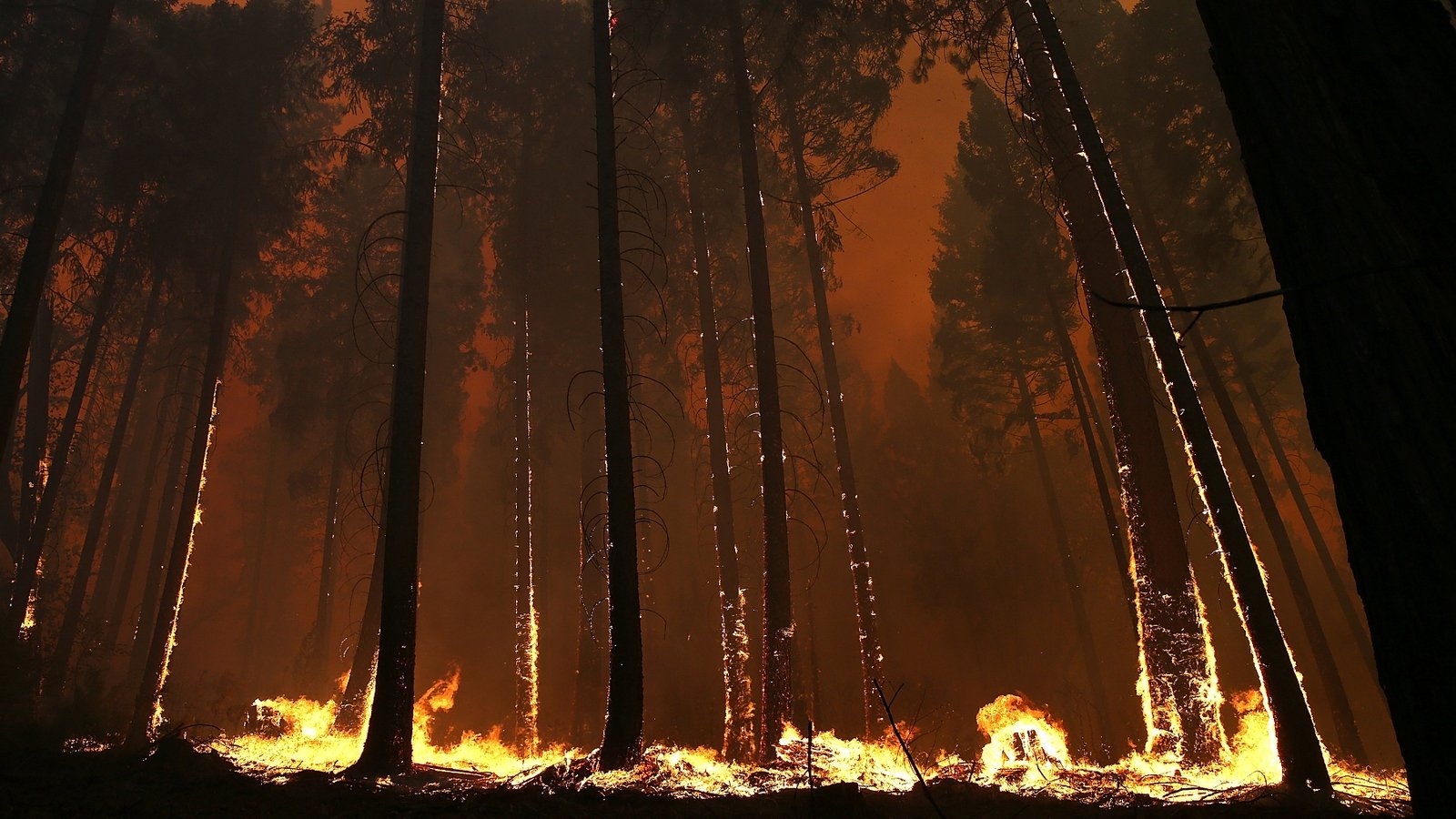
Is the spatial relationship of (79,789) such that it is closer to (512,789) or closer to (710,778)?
(512,789)

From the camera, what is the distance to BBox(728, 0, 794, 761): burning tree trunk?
9188mm

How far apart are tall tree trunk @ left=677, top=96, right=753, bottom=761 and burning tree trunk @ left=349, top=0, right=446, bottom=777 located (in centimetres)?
460

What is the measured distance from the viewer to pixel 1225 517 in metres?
6.54

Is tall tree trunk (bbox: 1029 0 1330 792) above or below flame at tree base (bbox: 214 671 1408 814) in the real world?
above

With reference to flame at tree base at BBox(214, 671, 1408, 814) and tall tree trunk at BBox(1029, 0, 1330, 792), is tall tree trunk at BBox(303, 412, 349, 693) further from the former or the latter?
tall tree trunk at BBox(1029, 0, 1330, 792)

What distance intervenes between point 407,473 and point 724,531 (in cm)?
628

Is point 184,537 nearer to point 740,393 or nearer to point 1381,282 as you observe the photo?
point 740,393

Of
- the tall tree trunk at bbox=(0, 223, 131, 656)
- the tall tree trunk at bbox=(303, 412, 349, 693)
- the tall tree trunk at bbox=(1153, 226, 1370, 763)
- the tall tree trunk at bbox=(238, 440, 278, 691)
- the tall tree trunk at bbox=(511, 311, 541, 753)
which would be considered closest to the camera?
the tall tree trunk at bbox=(1153, 226, 1370, 763)

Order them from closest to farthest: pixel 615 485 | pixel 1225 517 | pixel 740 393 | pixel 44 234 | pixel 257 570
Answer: pixel 1225 517, pixel 615 485, pixel 44 234, pixel 740 393, pixel 257 570

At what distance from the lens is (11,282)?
48.3 feet

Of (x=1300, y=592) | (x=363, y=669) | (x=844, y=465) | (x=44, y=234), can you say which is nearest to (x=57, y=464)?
(x=44, y=234)

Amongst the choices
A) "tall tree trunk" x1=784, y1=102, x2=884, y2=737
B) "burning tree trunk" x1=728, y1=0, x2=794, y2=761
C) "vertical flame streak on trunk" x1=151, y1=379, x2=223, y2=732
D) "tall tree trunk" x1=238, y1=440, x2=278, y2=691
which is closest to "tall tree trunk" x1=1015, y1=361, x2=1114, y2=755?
"tall tree trunk" x1=784, y1=102, x2=884, y2=737

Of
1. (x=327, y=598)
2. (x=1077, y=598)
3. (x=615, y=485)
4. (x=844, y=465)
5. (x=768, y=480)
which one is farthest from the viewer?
(x=327, y=598)

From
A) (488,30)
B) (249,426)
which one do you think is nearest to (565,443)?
(488,30)
